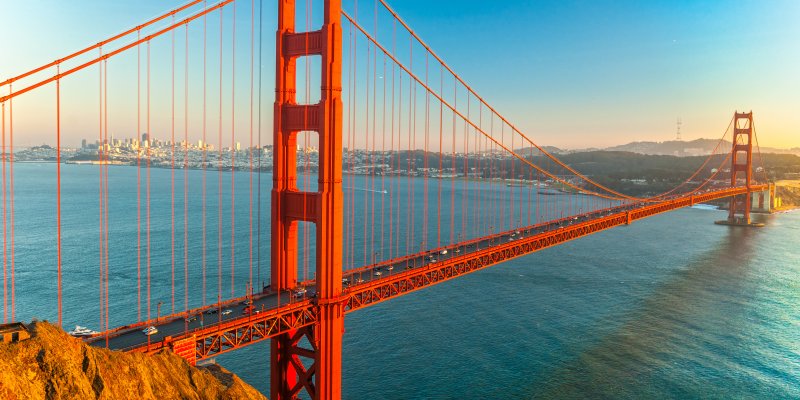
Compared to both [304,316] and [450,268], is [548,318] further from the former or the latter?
[304,316]

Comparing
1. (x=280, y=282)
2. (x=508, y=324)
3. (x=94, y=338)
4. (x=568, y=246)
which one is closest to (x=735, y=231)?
(x=568, y=246)

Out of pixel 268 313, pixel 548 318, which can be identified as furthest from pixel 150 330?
pixel 548 318

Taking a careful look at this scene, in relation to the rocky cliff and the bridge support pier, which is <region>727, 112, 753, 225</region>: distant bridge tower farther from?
the rocky cliff

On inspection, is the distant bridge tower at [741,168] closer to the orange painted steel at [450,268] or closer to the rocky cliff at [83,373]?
the orange painted steel at [450,268]

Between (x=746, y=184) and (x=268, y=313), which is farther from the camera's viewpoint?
(x=746, y=184)

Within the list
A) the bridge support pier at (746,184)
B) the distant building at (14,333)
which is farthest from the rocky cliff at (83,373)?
the bridge support pier at (746,184)

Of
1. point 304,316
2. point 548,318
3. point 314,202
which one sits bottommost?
point 548,318
